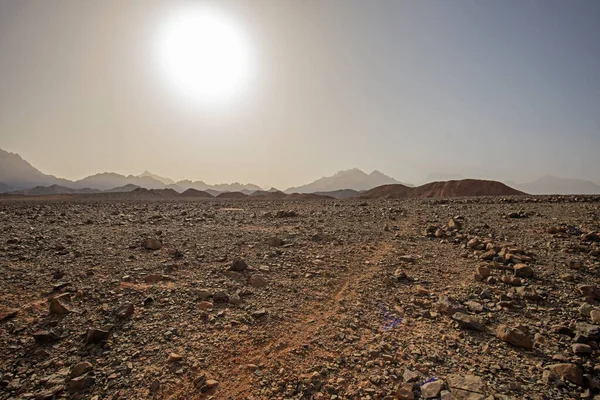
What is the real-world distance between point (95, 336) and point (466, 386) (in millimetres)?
5628

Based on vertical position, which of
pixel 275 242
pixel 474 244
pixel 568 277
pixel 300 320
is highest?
pixel 474 244

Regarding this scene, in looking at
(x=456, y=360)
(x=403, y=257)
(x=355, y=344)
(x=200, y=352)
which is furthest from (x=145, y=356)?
(x=403, y=257)

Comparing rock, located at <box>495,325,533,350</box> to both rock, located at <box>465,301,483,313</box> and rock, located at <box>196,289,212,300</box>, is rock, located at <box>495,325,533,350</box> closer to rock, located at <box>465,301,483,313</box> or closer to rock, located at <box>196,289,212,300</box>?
rock, located at <box>465,301,483,313</box>

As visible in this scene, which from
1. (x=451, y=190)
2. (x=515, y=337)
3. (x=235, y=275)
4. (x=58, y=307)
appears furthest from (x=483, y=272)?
(x=451, y=190)

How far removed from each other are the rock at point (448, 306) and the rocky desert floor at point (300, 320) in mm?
29

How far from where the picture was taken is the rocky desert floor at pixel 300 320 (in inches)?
152

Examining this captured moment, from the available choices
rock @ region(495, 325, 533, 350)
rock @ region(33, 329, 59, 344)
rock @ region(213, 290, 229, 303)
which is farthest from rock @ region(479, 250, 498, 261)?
rock @ region(33, 329, 59, 344)

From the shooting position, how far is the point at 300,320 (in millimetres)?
5430

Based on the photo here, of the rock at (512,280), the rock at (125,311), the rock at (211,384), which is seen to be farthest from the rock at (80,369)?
the rock at (512,280)

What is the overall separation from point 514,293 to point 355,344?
4183 millimetres

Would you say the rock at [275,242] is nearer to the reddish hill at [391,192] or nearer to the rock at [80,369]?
the rock at [80,369]

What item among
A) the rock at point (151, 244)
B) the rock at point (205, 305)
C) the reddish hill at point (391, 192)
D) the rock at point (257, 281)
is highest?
the reddish hill at point (391, 192)

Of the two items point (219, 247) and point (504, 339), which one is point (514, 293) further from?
point (219, 247)

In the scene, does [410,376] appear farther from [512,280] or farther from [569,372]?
[512,280]
